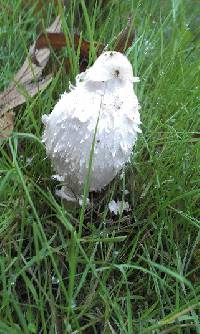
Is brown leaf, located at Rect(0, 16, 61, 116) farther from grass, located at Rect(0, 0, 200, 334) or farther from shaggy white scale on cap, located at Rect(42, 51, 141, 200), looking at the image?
shaggy white scale on cap, located at Rect(42, 51, 141, 200)

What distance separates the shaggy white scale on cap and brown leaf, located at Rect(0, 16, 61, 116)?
0.29m

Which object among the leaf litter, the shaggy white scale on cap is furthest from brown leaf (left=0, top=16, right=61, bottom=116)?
the shaggy white scale on cap

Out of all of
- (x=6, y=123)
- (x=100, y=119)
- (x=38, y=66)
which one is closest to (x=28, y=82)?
(x=38, y=66)

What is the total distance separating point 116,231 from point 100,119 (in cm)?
32

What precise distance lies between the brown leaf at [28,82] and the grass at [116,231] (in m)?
0.04

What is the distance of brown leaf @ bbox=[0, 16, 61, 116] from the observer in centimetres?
142

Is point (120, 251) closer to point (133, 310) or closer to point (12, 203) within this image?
point (133, 310)

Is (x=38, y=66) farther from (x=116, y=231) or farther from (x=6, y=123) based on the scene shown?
(x=116, y=231)

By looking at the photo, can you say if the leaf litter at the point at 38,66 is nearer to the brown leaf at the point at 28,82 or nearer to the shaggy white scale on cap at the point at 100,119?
the brown leaf at the point at 28,82

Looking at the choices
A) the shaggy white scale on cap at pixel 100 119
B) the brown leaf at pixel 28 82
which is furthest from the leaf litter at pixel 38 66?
the shaggy white scale on cap at pixel 100 119

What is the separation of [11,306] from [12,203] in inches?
10.3

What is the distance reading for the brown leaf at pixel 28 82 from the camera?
142 centimetres

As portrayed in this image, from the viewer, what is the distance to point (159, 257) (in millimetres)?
1247

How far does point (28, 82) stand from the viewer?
152 cm
